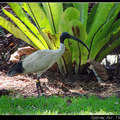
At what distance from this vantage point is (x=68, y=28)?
6.18 meters

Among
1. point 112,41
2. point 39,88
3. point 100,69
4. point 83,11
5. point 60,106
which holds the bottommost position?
point 60,106

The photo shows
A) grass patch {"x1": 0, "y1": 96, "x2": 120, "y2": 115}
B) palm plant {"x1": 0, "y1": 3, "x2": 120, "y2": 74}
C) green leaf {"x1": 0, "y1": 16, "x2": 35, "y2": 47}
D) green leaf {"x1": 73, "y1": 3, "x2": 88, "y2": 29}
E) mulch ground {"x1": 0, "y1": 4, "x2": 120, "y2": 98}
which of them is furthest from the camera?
green leaf {"x1": 73, "y1": 3, "x2": 88, "y2": 29}

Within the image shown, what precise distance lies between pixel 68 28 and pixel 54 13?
0.67 meters

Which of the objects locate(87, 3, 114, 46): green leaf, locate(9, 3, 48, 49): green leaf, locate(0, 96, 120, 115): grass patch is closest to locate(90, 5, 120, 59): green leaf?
locate(87, 3, 114, 46): green leaf

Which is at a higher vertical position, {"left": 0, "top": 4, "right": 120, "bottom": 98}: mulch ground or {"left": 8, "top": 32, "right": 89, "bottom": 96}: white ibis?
{"left": 8, "top": 32, "right": 89, "bottom": 96}: white ibis

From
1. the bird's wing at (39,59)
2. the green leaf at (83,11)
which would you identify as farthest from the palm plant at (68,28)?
the bird's wing at (39,59)

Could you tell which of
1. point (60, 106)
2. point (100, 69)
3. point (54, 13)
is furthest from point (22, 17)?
point (60, 106)

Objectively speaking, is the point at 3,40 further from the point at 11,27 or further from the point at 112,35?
the point at 112,35

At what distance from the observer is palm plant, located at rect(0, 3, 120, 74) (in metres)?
6.16

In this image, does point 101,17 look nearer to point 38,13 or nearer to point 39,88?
point 38,13

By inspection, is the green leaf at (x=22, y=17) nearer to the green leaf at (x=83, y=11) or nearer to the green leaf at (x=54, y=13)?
the green leaf at (x=54, y=13)

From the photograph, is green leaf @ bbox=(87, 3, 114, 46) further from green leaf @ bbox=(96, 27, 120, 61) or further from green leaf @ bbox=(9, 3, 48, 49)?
green leaf @ bbox=(9, 3, 48, 49)

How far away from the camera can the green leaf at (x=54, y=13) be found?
647 centimetres

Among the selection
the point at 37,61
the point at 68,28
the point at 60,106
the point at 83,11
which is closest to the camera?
the point at 60,106
